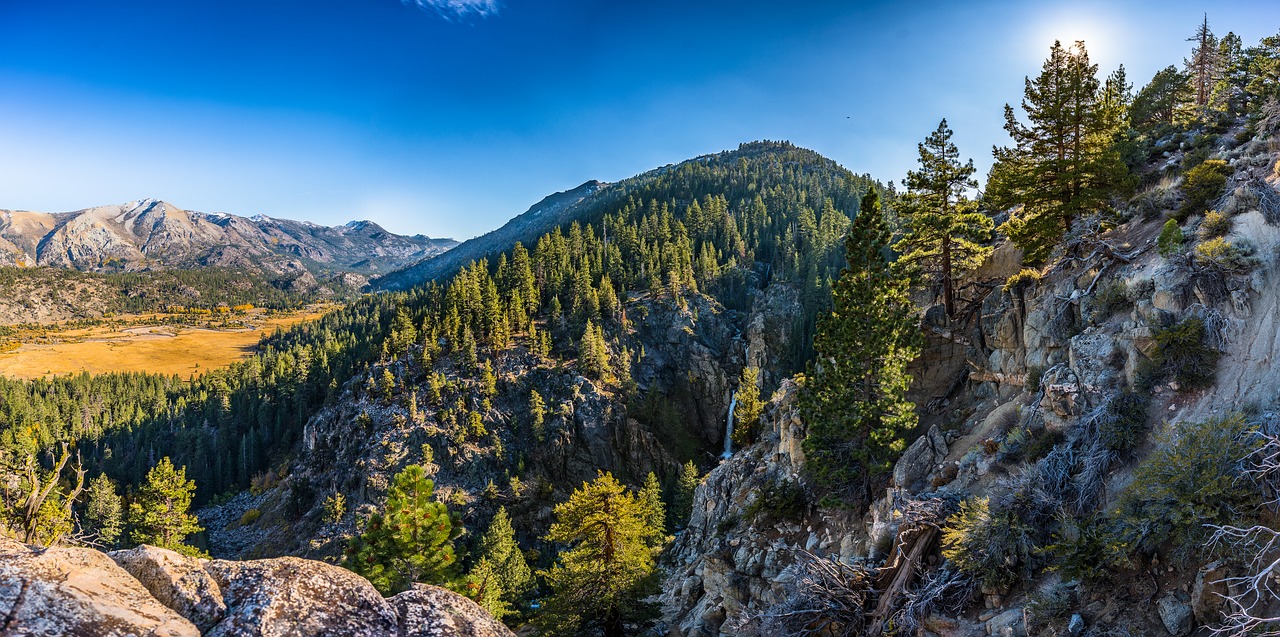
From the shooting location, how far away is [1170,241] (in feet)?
49.4

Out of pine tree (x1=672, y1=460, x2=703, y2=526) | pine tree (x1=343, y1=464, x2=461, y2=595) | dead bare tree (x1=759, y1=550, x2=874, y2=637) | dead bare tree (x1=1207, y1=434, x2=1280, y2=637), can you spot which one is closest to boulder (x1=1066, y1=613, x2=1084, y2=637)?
dead bare tree (x1=1207, y1=434, x2=1280, y2=637)

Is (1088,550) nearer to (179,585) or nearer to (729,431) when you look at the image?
(179,585)

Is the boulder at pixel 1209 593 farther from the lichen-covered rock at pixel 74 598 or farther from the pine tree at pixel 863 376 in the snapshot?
the lichen-covered rock at pixel 74 598

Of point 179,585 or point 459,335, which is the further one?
point 459,335

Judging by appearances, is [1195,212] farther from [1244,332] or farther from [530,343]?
[530,343]

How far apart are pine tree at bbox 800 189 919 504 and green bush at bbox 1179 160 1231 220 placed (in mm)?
8928

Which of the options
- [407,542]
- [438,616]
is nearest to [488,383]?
[407,542]

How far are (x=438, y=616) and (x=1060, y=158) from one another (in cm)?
2917

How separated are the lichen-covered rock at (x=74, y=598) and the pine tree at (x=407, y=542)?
19448 mm

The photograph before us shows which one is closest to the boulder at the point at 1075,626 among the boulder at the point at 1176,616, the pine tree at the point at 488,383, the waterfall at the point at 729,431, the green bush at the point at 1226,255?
the boulder at the point at 1176,616

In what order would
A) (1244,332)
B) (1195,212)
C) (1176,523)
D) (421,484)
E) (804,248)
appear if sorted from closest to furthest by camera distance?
(1176,523), (1244,332), (1195,212), (421,484), (804,248)

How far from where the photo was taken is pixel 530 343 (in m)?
81.3

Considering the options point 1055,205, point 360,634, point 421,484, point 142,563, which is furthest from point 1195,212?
point 421,484

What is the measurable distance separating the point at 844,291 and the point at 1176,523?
1419cm
